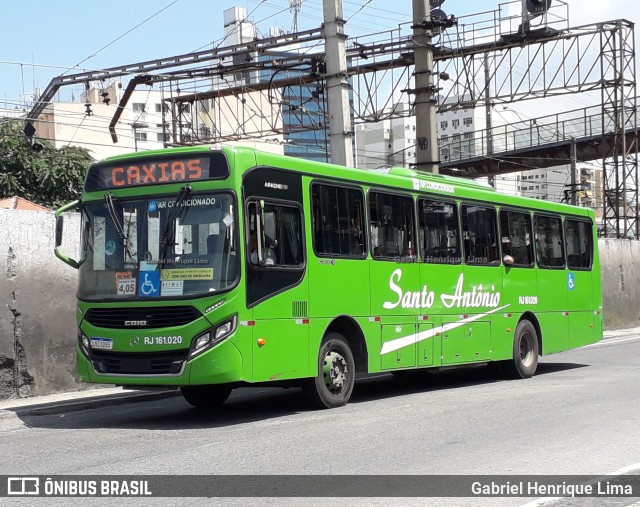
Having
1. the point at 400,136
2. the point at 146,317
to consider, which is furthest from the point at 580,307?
the point at 400,136

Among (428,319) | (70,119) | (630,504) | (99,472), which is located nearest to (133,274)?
(99,472)

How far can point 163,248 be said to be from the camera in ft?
37.3

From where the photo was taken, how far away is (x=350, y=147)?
20.9m

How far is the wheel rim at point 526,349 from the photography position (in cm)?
1775

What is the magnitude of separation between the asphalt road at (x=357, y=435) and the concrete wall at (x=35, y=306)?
1474 millimetres

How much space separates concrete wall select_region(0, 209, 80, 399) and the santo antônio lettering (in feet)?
10.7

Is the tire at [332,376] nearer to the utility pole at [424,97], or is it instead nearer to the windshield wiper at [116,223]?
the windshield wiper at [116,223]

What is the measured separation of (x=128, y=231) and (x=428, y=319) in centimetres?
522

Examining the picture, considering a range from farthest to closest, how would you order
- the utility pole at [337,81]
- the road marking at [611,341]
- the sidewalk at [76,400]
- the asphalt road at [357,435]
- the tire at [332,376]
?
1. the road marking at [611,341]
2. the utility pole at [337,81]
3. the sidewalk at [76,400]
4. the tire at [332,376]
5. the asphalt road at [357,435]

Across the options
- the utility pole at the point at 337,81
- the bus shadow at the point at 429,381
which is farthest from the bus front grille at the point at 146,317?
the utility pole at the point at 337,81

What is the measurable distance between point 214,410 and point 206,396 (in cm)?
24

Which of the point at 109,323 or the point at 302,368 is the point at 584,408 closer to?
the point at 302,368

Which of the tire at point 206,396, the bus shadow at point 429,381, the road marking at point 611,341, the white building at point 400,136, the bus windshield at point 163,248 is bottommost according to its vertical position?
the road marking at point 611,341

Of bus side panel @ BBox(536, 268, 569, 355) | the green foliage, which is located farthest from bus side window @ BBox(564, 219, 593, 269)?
the green foliage
